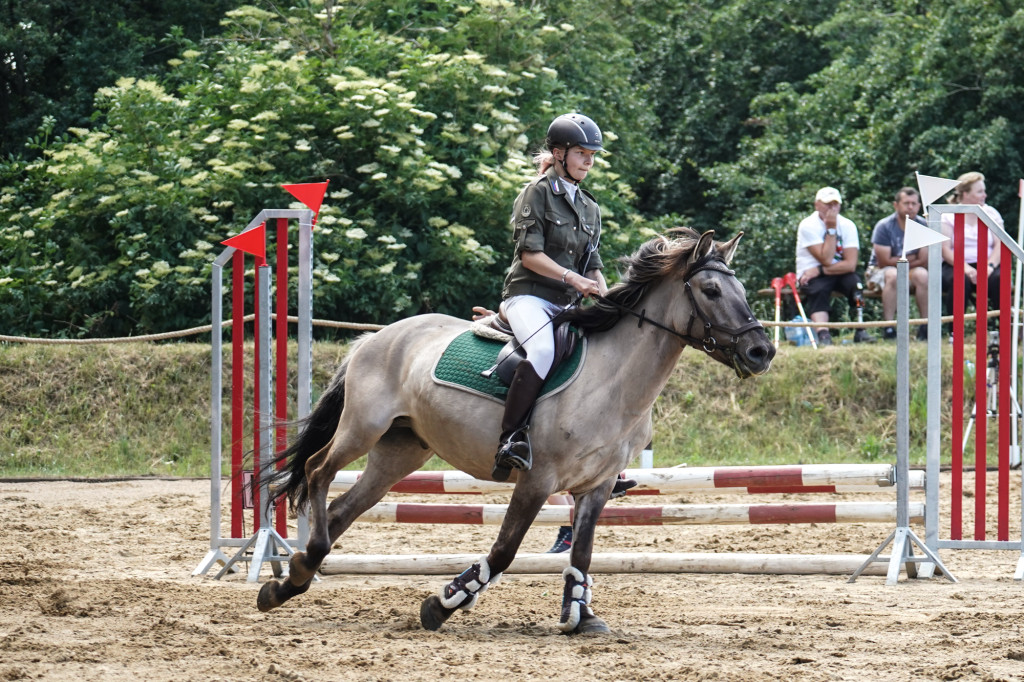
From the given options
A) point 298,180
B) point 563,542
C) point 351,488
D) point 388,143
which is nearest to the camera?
point 351,488

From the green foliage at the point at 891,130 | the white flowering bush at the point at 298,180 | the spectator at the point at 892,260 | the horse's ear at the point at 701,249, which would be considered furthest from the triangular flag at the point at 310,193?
the green foliage at the point at 891,130

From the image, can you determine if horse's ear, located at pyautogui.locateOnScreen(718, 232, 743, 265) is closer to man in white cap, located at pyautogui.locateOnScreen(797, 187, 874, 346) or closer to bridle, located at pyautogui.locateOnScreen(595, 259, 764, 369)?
bridle, located at pyautogui.locateOnScreen(595, 259, 764, 369)

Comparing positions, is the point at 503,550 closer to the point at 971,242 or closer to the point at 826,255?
the point at 826,255

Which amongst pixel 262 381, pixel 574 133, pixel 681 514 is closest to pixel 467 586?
pixel 681 514

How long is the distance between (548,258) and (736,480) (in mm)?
2259

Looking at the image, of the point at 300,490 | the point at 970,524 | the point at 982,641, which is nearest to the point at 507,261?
the point at 970,524

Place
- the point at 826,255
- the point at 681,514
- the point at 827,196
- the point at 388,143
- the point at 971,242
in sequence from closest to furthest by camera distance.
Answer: the point at 681,514, the point at 971,242, the point at 827,196, the point at 826,255, the point at 388,143

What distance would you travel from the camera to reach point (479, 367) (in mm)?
6172

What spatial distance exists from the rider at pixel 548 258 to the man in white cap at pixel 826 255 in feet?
22.7

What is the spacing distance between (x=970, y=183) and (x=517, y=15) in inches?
272

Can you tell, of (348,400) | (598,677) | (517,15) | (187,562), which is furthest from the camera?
(517,15)

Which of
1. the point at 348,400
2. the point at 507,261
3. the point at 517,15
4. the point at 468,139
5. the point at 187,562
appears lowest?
the point at 187,562

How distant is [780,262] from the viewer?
17562 mm

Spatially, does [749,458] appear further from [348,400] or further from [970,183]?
[348,400]
